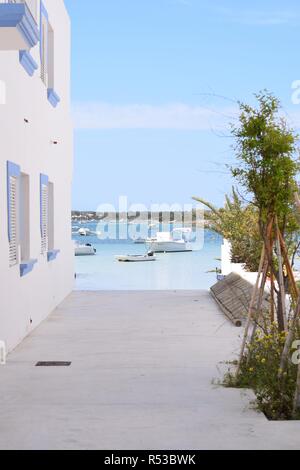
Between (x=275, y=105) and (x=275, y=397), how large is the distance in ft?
9.35

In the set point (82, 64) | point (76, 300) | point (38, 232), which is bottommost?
point (76, 300)

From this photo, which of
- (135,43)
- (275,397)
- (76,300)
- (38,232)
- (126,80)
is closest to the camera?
(275,397)

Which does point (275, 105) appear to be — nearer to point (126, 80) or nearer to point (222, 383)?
point (222, 383)

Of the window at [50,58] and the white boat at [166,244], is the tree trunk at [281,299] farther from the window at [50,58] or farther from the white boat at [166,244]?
the white boat at [166,244]

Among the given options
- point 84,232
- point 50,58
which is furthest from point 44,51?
point 84,232

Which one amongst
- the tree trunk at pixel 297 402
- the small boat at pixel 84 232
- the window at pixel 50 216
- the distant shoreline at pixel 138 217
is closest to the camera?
the tree trunk at pixel 297 402

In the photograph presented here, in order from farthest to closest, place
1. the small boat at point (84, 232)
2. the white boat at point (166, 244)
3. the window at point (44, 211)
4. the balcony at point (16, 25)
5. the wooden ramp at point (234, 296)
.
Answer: the small boat at point (84, 232), the white boat at point (166, 244), the window at point (44, 211), the wooden ramp at point (234, 296), the balcony at point (16, 25)

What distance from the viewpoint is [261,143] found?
791cm

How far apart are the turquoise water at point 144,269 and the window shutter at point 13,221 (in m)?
17.0

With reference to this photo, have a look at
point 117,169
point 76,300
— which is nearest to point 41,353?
point 76,300

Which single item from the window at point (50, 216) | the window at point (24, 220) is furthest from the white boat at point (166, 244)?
the window at point (24, 220)

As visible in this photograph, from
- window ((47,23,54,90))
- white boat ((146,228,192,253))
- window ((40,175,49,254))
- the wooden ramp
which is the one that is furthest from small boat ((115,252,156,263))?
window ((40,175,49,254))

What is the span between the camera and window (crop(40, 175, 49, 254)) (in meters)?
13.8

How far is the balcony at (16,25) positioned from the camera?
751 cm
